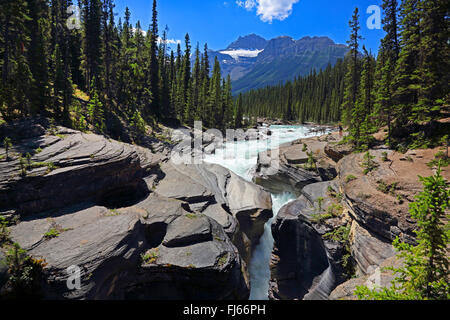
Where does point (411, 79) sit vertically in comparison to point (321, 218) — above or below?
above

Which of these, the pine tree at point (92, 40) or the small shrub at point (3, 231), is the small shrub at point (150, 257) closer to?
the small shrub at point (3, 231)

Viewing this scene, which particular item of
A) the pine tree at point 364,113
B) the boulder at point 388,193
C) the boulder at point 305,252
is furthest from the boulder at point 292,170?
the boulder at point 388,193

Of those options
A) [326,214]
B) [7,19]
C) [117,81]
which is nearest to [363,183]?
[326,214]

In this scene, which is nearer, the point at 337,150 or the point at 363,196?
the point at 363,196

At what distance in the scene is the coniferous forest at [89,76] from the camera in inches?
647

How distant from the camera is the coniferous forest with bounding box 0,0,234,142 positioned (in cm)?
1644

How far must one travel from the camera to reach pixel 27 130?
1163 cm

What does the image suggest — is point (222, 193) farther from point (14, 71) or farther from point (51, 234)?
point (14, 71)

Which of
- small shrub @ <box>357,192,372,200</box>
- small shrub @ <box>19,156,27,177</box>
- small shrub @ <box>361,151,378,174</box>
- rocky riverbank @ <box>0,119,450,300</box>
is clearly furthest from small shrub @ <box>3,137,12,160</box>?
small shrub @ <box>361,151,378,174</box>

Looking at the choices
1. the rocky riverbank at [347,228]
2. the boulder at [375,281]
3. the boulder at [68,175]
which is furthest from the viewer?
the rocky riverbank at [347,228]

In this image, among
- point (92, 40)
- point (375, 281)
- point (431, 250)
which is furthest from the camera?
point (92, 40)

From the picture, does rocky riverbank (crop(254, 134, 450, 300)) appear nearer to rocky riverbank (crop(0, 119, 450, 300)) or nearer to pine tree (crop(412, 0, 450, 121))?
rocky riverbank (crop(0, 119, 450, 300))

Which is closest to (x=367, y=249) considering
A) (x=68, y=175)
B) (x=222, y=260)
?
(x=222, y=260)

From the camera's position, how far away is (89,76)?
31.8m
